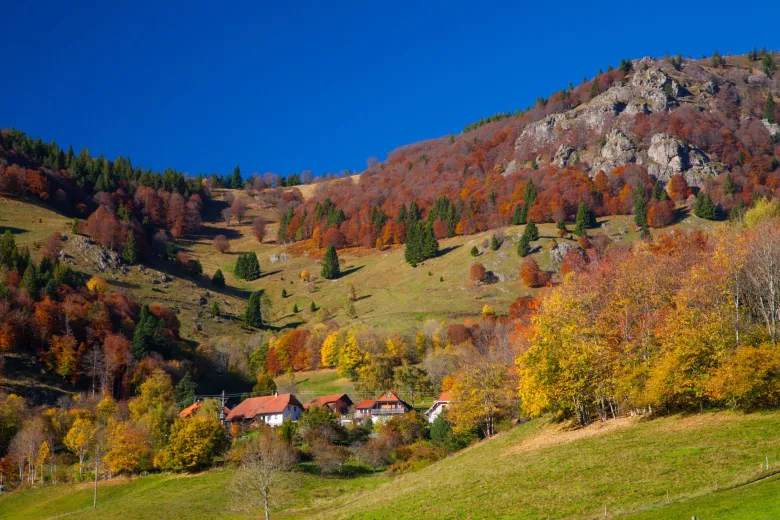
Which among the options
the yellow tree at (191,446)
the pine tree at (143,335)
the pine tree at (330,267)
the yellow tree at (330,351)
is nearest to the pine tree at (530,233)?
the pine tree at (330,267)

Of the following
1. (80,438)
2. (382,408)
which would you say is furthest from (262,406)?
(80,438)

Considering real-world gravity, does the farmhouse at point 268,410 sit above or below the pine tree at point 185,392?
below

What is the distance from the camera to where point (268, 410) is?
333 feet

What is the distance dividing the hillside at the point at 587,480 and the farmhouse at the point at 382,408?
103ft

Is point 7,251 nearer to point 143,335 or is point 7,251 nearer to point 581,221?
point 143,335

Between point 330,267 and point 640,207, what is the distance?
3552 inches

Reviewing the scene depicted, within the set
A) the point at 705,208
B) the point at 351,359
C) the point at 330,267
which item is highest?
the point at 705,208

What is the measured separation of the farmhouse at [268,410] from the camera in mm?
100062

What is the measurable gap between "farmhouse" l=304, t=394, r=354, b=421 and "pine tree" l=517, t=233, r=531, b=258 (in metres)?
68.5

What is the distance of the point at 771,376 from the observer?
38.0m

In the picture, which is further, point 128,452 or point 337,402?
point 337,402

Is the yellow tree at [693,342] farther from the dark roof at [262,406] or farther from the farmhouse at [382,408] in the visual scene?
the dark roof at [262,406]

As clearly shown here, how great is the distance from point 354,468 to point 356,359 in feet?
140

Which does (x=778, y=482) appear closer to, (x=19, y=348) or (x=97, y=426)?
(x=97, y=426)
